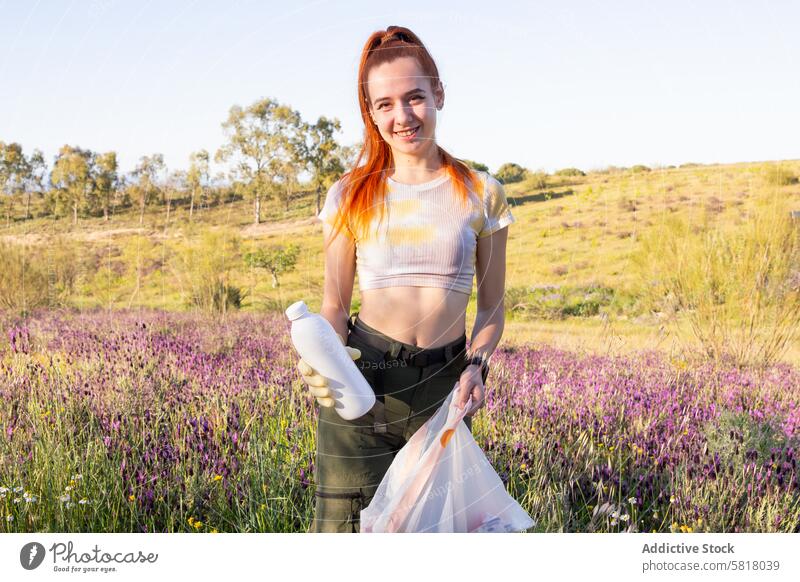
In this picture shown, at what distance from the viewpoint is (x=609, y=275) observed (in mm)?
12992

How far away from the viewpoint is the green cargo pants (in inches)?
72.8

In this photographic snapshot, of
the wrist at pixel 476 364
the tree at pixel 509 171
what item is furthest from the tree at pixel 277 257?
the wrist at pixel 476 364

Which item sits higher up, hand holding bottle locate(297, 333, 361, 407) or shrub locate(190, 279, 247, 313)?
hand holding bottle locate(297, 333, 361, 407)

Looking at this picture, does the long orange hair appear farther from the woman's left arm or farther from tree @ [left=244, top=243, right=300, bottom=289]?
tree @ [left=244, top=243, right=300, bottom=289]

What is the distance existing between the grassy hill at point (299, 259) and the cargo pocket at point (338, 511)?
123cm

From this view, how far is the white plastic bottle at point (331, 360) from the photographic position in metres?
1.64

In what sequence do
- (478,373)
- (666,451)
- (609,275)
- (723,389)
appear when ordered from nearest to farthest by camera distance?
(478,373)
(666,451)
(723,389)
(609,275)

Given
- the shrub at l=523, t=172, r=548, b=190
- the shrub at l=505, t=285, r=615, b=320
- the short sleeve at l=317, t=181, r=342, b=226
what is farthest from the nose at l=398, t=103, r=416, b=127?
the shrub at l=505, t=285, r=615, b=320

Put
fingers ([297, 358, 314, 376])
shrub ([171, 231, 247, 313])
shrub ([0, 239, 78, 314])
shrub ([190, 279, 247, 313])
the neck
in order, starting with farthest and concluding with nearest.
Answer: shrub ([0, 239, 78, 314]), shrub ([190, 279, 247, 313]), shrub ([171, 231, 247, 313]), the neck, fingers ([297, 358, 314, 376])

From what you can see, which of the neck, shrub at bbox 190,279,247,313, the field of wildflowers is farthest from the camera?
shrub at bbox 190,279,247,313

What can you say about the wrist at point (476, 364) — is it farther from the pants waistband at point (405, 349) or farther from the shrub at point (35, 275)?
the shrub at point (35, 275)
